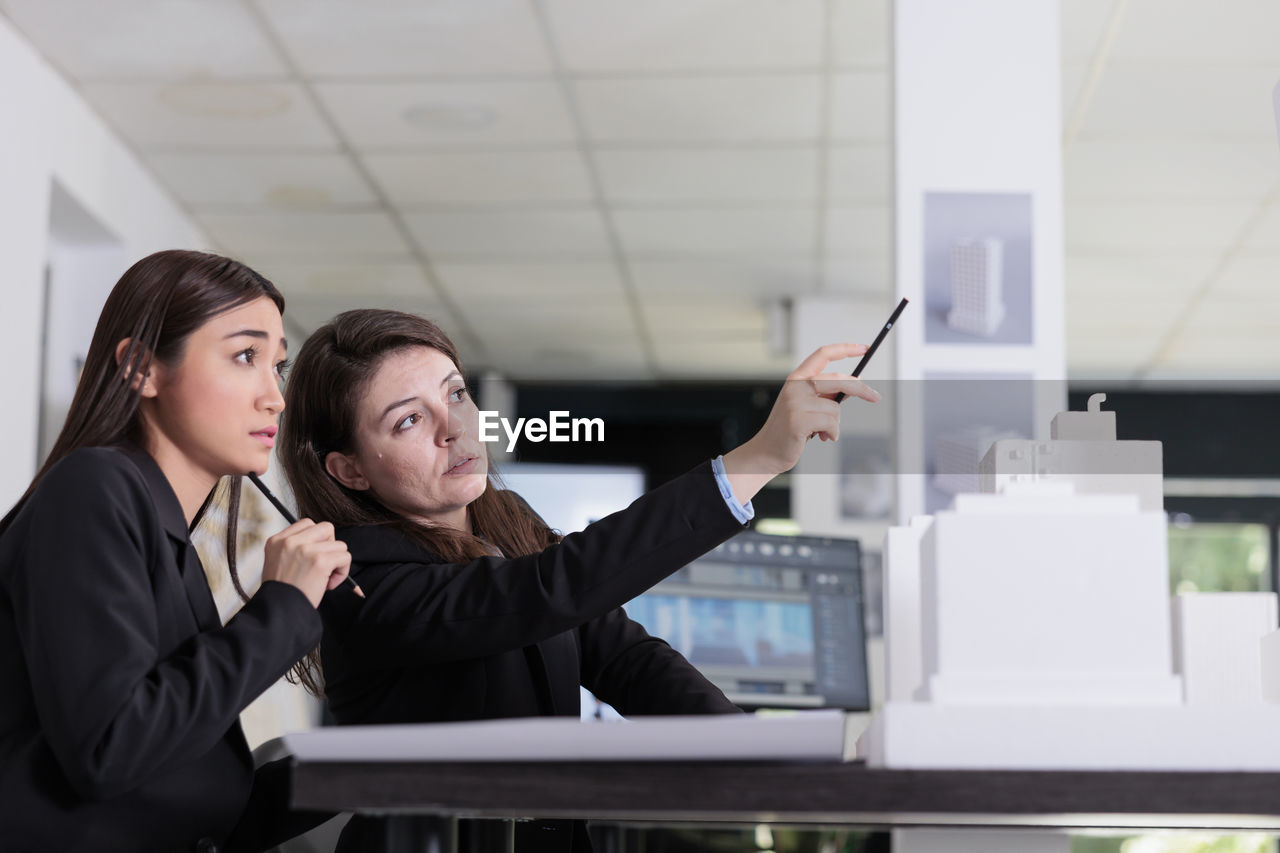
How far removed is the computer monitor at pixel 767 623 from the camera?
2557 millimetres

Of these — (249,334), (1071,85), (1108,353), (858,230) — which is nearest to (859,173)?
(858,230)

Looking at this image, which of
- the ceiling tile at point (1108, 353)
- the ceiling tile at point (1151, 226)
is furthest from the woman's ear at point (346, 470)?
the ceiling tile at point (1108, 353)

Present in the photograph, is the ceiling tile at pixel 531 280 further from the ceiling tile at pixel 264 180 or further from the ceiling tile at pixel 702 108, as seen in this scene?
the ceiling tile at pixel 702 108

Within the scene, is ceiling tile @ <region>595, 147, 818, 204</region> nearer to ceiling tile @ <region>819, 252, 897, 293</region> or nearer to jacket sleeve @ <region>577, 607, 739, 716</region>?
ceiling tile @ <region>819, 252, 897, 293</region>

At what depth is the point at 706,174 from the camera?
4.82 metres

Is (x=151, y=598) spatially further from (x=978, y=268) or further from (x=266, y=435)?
(x=978, y=268)

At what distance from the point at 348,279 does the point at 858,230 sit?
2.24 m

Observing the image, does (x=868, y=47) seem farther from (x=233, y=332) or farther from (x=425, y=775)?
(x=425, y=775)

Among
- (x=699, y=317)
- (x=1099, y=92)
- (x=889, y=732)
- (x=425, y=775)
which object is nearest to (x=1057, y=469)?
(x=889, y=732)

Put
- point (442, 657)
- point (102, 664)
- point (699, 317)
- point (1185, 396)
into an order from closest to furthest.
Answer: point (102, 664), point (442, 657), point (699, 317), point (1185, 396)

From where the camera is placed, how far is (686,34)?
3.79 metres

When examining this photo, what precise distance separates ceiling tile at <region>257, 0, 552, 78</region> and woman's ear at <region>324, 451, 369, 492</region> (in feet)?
7.95

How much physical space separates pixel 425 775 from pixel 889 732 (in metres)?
0.27

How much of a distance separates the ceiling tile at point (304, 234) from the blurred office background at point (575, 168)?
17 mm
